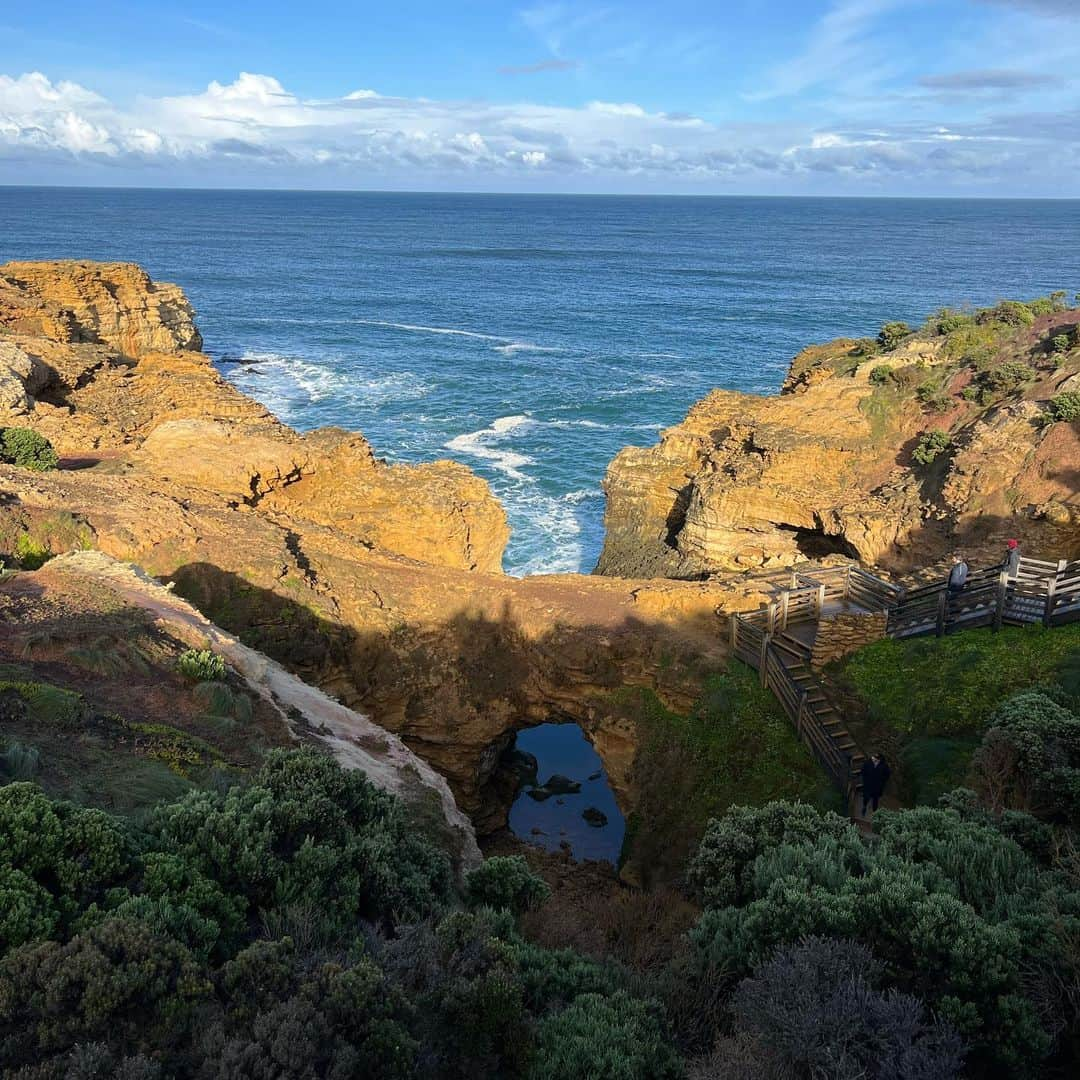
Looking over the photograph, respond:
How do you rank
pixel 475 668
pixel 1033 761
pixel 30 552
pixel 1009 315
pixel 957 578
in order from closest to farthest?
pixel 1033 761 < pixel 30 552 < pixel 957 578 < pixel 475 668 < pixel 1009 315

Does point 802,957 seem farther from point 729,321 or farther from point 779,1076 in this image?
point 729,321

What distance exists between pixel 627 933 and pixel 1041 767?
6.77 metres

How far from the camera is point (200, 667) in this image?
13.6m

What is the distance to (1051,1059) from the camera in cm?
775

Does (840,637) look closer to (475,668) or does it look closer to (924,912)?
(475,668)

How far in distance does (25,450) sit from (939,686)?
26.6 meters

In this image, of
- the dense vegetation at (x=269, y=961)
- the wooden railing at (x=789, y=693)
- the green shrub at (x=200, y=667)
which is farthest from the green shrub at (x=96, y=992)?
the wooden railing at (x=789, y=693)

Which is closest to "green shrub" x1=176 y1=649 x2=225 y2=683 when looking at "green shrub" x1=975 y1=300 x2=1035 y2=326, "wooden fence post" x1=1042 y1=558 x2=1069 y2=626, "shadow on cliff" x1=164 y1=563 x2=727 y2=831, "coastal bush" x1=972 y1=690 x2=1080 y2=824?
"shadow on cliff" x1=164 y1=563 x2=727 y2=831

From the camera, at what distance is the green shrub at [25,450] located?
26291mm

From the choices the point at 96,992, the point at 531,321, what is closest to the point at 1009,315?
the point at 96,992

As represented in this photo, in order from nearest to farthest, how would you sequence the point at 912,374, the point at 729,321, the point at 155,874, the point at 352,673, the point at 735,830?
1. the point at 155,874
2. the point at 735,830
3. the point at 352,673
4. the point at 912,374
5. the point at 729,321

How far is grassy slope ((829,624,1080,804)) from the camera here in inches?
650

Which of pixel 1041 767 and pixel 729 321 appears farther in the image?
pixel 729 321

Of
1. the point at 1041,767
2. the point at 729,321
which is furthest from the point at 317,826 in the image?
the point at 729,321
